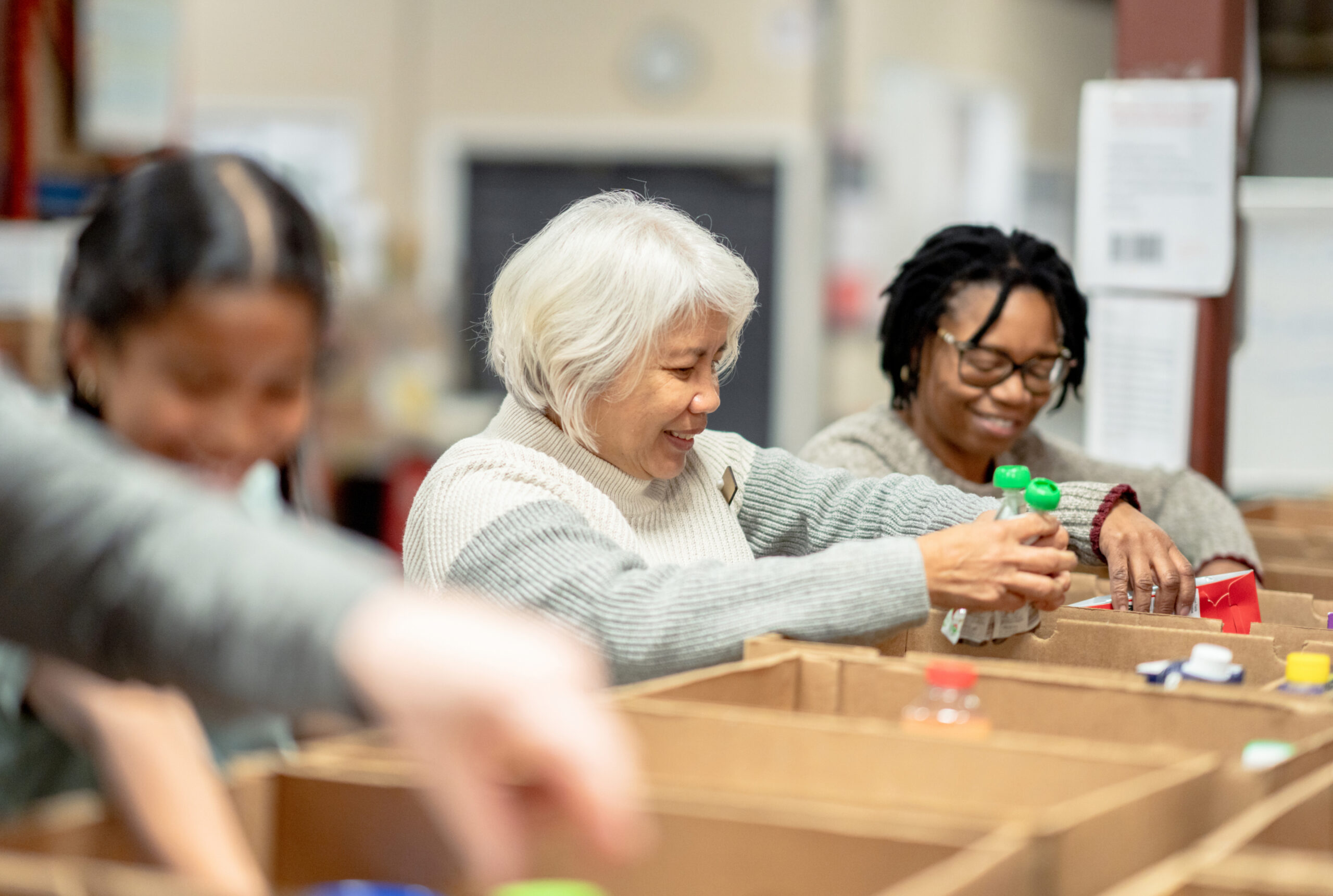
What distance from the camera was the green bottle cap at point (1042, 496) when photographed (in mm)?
1516

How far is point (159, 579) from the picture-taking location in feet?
1.86

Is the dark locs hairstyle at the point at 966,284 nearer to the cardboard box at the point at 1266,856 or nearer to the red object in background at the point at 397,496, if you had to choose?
the cardboard box at the point at 1266,856

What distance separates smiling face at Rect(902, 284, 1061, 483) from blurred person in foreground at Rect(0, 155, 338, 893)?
140cm

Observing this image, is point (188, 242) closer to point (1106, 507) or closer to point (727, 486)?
point (727, 486)

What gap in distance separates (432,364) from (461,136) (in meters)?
1.48

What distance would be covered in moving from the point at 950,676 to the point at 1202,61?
67.6 inches

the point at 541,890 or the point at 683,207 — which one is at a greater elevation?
the point at 683,207

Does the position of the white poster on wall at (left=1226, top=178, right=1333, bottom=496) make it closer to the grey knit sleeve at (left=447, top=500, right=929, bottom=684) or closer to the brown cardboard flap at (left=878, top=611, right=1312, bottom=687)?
the brown cardboard flap at (left=878, top=611, right=1312, bottom=687)

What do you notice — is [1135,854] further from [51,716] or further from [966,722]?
[51,716]

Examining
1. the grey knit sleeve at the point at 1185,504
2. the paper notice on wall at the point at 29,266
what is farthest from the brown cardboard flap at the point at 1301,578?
the paper notice on wall at the point at 29,266

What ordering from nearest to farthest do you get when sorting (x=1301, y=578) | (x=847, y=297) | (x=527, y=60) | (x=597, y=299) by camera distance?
(x=597, y=299) < (x=1301, y=578) < (x=847, y=297) < (x=527, y=60)

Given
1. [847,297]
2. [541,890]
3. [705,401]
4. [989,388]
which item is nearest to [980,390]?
[989,388]

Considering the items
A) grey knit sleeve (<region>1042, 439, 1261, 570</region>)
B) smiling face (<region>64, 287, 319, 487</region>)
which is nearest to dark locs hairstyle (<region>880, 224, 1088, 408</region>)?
grey knit sleeve (<region>1042, 439, 1261, 570</region>)

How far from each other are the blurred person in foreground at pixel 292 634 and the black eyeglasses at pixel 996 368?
5.30 ft
